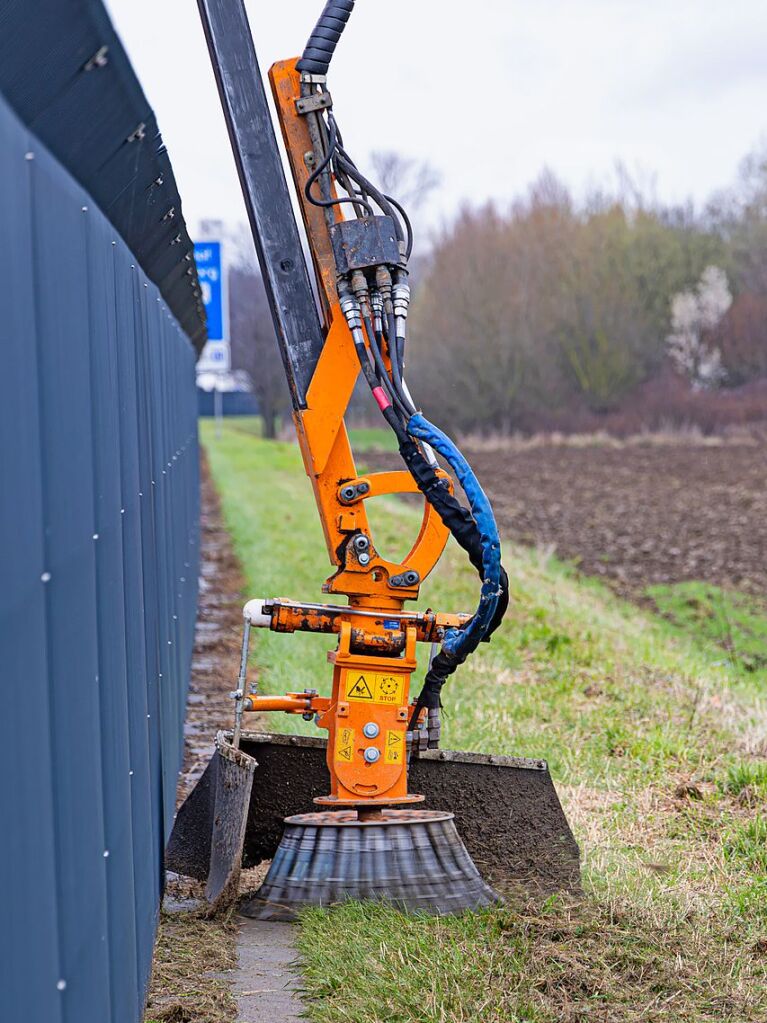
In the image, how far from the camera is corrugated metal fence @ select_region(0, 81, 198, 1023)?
204cm

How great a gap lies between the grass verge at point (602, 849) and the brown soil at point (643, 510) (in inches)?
215

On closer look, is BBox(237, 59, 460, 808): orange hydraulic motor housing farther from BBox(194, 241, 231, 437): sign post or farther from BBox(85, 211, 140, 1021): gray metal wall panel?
BBox(194, 241, 231, 437): sign post

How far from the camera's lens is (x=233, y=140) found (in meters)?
5.52

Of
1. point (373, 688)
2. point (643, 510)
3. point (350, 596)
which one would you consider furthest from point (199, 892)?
point (643, 510)

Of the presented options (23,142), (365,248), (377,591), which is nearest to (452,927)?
(377,591)

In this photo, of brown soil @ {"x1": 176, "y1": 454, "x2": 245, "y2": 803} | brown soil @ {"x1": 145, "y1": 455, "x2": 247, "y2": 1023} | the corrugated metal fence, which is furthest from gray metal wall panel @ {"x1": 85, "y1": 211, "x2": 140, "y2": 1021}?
brown soil @ {"x1": 176, "y1": 454, "x2": 245, "y2": 803}

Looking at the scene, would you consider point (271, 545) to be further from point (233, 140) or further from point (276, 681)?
point (233, 140)

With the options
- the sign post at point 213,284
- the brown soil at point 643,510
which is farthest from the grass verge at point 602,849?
the sign post at point 213,284

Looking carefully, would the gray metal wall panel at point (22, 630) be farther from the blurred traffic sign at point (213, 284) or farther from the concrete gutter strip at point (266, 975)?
the blurred traffic sign at point (213, 284)

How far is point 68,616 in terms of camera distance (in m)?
2.56

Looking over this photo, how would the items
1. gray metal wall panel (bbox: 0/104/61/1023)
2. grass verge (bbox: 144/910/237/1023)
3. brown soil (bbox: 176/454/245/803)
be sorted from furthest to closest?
brown soil (bbox: 176/454/245/803) → grass verge (bbox: 144/910/237/1023) → gray metal wall panel (bbox: 0/104/61/1023)

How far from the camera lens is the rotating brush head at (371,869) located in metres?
4.95

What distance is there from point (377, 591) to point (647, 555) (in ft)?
48.4

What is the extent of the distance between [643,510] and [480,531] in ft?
68.0
